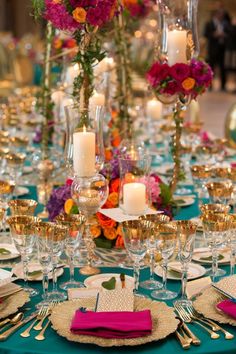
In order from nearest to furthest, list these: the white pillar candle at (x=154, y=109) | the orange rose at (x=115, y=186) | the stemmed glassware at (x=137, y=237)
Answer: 1. the stemmed glassware at (x=137, y=237)
2. the orange rose at (x=115, y=186)
3. the white pillar candle at (x=154, y=109)

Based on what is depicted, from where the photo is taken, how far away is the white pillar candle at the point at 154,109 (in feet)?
15.5

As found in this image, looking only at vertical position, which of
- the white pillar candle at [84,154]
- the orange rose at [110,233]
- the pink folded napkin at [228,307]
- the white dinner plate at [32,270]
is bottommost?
the pink folded napkin at [228,307]

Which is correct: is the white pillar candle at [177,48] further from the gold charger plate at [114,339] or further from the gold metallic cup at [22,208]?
the gold charger plate at [114,339]

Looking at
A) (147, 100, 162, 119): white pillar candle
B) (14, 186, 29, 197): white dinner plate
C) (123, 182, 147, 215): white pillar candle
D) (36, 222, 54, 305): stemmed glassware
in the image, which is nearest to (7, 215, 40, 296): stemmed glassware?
(36, 222, 54, 305): stemmed glassware

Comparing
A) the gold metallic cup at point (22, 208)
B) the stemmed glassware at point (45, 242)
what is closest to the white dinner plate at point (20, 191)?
the gold metallic cup at point (22, 208)

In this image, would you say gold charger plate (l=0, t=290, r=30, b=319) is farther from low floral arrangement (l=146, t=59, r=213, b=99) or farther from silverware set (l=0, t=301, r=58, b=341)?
low floral arrangement (l=146, t=59, r=213, b=99)

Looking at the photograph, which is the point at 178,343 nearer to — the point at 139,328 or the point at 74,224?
the point at 139,328

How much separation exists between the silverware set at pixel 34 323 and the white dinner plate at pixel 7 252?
1.61 ft

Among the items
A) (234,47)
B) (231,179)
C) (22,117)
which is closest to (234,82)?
(234,47)

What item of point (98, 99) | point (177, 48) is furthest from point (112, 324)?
point (98, 99)

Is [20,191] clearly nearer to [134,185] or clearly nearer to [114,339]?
[134,185]

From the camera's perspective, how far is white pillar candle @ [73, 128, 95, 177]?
272 centimetres

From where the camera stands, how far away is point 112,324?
2100 millimetres

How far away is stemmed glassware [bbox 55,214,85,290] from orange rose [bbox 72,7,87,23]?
75 cm
